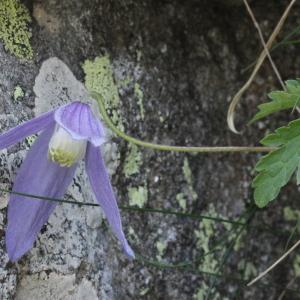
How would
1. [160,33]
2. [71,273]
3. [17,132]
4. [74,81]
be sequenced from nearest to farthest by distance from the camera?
[17,132]
[71,273]
[74,81]
[160,33]

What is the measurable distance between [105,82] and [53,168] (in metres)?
0.26

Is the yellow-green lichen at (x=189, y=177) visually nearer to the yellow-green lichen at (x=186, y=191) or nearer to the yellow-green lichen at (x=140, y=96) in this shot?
the yellow-green lichen at (x=186, y=191)

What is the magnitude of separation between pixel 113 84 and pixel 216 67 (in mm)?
264

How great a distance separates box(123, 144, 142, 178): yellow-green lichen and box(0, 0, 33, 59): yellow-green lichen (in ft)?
0.87

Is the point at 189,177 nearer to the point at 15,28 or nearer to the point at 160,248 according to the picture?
the point at 160,248

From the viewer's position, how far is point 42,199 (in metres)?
1.19

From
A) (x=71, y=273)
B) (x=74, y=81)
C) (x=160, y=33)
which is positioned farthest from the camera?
(x=160, y=33)

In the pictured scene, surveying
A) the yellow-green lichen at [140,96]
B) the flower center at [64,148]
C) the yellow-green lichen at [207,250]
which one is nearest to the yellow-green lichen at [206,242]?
the yellow-green lichen at [207,250]

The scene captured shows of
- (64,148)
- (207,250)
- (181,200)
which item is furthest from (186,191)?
(64,148)

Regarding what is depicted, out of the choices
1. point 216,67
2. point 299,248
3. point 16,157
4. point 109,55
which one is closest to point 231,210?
point 299,248

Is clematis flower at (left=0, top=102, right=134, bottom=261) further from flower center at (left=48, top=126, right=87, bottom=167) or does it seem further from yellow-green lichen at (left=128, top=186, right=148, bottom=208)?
yellow-green lichen at (left=128, top=186, right=148, bottom=208)

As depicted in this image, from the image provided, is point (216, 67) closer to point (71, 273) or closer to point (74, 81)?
point (74, 81)

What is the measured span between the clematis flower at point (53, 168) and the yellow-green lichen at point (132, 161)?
196 millimetres

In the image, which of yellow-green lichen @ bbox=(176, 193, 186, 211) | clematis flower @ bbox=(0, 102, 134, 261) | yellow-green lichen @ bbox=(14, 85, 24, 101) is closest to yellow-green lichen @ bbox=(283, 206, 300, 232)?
yellow-green lichen @ bbox=(176, 193, 186, 211)
